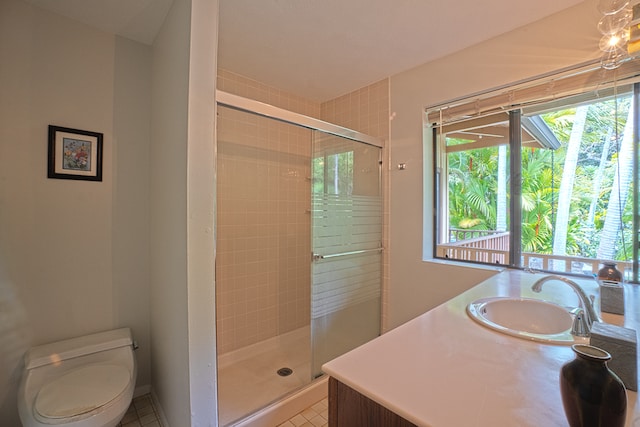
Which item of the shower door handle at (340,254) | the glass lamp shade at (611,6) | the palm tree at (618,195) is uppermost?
the glass lamp shade at (611,6)

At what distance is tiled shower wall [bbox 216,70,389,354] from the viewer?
2.31 metres

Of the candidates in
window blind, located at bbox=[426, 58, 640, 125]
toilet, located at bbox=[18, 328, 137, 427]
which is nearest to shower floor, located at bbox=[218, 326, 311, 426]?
toilet, located at bbox=[18, 328, 137, 427]

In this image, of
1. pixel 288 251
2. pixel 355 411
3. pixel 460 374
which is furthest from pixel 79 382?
pixel 460 374

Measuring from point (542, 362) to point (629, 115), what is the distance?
5.35 ft

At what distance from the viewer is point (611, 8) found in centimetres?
133

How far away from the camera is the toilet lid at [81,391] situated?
1243 mm

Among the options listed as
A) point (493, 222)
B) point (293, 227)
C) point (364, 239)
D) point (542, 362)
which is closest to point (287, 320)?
point (293, 227)

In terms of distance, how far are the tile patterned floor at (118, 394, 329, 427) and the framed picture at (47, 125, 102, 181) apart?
1.50m

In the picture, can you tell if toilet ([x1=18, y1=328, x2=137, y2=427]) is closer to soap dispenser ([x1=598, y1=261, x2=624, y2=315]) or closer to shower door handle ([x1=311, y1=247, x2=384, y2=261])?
shower door handle ([x1=311, y1=247, x2=384, y2=261])

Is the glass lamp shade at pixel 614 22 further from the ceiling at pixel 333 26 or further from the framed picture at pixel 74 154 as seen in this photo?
the framed picture at pixel 74 154

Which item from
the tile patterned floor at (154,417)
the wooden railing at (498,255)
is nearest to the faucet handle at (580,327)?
the wooden railing at (498,255)

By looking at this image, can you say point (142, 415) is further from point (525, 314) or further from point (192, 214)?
point (525, 314)

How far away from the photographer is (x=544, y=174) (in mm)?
1831

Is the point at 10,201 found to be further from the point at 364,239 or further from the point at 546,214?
the point at 546,214
